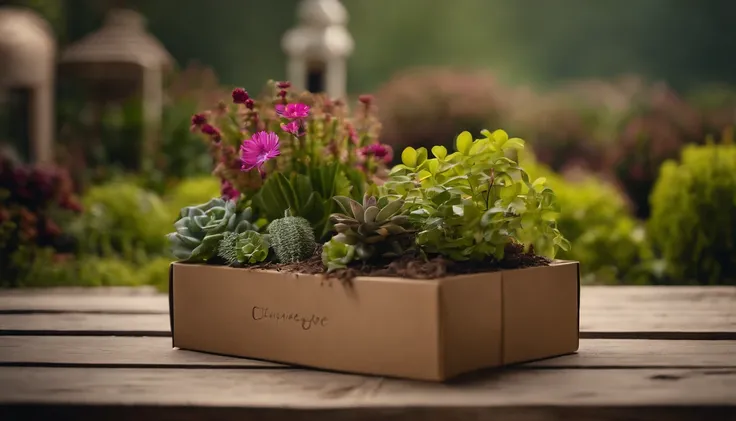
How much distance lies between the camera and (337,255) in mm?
1428

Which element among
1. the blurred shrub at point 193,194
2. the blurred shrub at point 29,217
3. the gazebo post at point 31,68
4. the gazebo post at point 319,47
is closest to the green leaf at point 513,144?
the blurred shrub at point 29,217

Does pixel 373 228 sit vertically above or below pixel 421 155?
below

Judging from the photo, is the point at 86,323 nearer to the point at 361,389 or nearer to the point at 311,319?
the point at 311,319

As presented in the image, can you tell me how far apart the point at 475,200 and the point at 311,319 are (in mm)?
342

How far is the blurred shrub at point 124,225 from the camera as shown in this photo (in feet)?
13.7

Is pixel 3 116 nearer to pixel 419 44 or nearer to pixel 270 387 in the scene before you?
pixel 419 44

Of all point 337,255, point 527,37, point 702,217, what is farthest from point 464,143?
point 527,37

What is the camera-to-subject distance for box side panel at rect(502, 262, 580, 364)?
4.74 ft

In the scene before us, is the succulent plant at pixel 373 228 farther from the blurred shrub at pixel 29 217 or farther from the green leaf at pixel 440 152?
the blurred shrub at pixel 29 217

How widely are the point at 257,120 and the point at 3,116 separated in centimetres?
525

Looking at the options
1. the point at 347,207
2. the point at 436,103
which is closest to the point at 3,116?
the point at 436,103

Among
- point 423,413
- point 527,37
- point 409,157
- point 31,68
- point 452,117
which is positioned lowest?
point 423,413

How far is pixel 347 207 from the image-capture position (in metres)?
1.51

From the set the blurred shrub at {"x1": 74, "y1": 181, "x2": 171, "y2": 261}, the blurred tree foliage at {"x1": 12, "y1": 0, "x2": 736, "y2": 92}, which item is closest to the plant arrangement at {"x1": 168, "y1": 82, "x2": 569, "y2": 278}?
the blurred shrub at {"x1": 74, "y1": 181, "x2": 171, "y2": 261}
